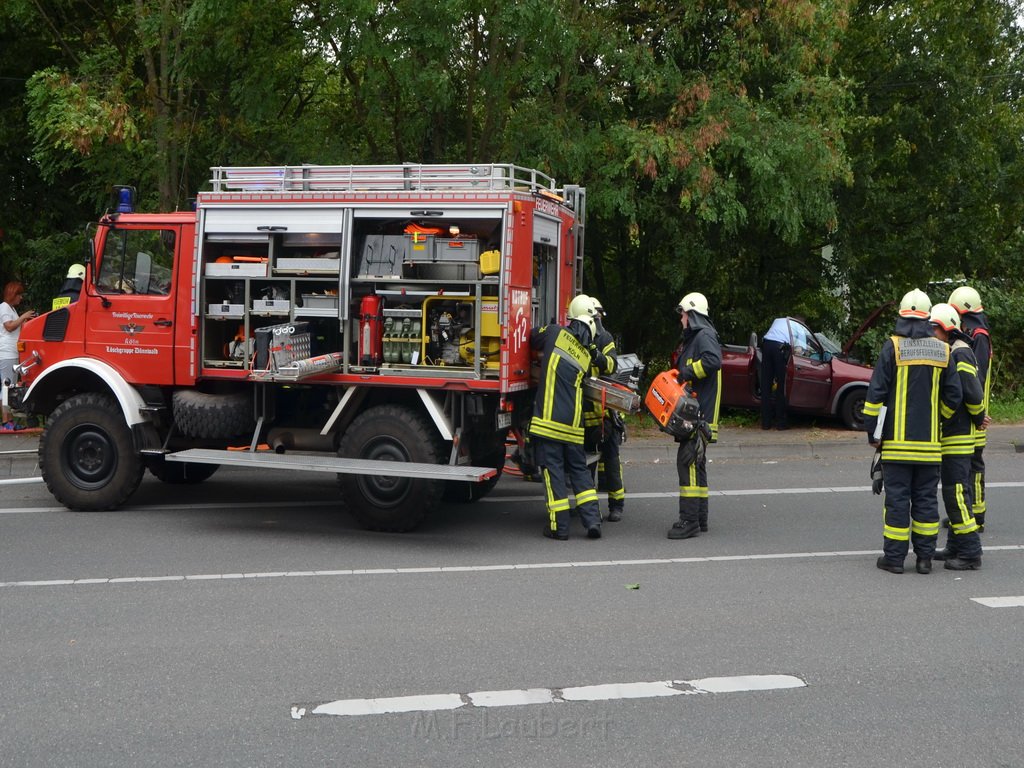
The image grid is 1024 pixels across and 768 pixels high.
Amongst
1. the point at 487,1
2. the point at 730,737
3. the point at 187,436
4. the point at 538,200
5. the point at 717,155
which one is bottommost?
the point at 730,737

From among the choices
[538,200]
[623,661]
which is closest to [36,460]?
[538,200]

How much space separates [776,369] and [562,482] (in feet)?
21.6

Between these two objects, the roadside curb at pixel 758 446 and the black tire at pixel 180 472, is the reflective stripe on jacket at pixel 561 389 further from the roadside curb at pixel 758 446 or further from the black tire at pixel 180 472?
the roadside curb at pixel 758 446

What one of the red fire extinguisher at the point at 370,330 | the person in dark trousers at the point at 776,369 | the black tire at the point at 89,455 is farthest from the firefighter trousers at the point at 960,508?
the person in dark trousers at the point at 776,369

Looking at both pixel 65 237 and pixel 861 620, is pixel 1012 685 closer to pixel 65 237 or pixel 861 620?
pixel 861 620

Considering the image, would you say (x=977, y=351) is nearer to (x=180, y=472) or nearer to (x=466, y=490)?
(x=466, y=490)

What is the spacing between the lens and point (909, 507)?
24.5 ft

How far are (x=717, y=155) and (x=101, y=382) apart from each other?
771cm

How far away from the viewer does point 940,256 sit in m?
18.4

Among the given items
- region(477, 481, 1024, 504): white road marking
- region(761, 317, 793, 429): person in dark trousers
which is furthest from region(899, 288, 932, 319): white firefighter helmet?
region(761, 317, 793, 429): person in dark trousers

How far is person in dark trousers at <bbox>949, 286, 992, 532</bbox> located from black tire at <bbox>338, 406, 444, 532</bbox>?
394cm

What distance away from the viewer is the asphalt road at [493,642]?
→ 183 inches

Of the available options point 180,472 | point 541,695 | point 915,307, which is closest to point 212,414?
point 180,472

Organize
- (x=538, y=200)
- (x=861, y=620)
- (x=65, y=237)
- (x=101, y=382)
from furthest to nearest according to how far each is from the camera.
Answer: (x=65, y=237), (x=101, y=382), (x=538, y=200), (x=861, y=620)
